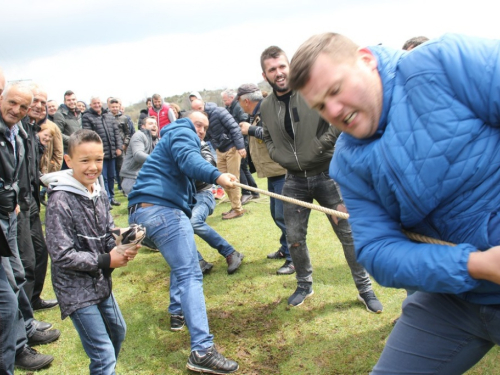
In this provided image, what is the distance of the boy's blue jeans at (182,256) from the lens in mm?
3065

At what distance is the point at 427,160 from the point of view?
1388 mm

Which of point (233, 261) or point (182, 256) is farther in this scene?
point (233, 261)

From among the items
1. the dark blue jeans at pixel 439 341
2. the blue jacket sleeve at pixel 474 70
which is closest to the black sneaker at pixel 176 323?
the dark blue jeans at pixel 439 341

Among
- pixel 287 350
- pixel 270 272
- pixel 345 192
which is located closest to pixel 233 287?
pixel 270 272

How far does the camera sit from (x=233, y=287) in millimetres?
4441

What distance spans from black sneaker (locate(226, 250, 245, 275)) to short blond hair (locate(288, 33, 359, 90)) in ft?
11.7

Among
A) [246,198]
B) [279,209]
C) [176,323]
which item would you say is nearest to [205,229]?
[279,209]

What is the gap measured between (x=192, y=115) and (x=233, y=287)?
191 centimetres

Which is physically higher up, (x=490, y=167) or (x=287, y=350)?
(x=490, y=167)

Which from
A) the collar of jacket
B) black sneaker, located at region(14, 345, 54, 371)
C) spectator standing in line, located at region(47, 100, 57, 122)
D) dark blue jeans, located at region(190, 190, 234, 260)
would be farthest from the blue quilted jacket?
spectator standing in line, located at region(47, 100, 57, 122)

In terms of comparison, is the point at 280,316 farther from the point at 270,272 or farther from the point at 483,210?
the point at 483,210

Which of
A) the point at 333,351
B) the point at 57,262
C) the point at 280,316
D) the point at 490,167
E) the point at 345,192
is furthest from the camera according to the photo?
the point at 280,316

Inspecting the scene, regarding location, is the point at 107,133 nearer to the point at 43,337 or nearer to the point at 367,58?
the point at 43,337

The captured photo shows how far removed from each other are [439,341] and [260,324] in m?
2.17
